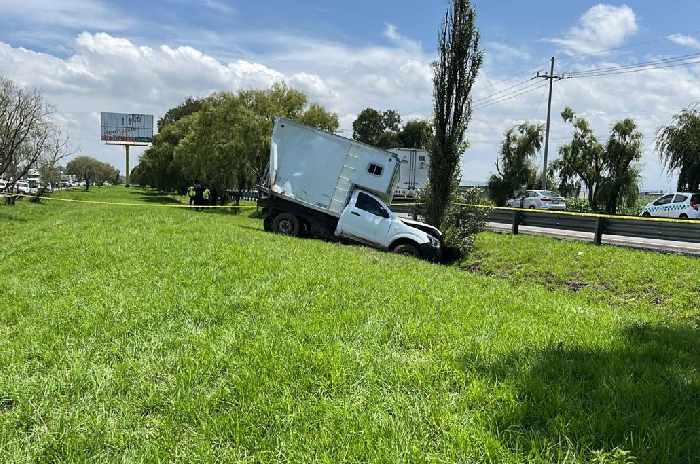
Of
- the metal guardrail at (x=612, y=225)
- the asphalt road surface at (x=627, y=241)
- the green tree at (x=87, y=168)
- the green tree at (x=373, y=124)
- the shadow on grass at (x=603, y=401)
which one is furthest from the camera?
the green tree at (x=87, y=168)

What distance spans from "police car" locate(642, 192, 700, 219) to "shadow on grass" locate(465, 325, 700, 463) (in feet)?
72.8

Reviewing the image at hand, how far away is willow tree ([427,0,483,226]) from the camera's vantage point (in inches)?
609

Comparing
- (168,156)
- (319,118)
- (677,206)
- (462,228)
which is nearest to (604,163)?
(677,206)

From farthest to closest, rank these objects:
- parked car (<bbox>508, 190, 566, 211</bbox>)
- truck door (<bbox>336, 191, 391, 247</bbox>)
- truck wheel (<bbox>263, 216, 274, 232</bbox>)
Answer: parked car (<bbox>508, 190, 566, 211</bbox>)
truck wheel (<bbox>263, 216, 274, 232</bbox>)
truck door (<bbox>336, 191, 391, 247</bbox>)

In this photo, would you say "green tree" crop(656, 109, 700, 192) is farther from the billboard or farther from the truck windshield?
the billboard

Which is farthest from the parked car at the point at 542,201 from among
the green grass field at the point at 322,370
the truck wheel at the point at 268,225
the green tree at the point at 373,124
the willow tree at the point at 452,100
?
the green tree at the point at 373,124

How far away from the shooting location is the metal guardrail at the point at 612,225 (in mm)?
12469

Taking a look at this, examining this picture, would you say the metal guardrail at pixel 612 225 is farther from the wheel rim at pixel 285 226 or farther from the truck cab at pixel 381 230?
the wheel rim at pixel 285 226

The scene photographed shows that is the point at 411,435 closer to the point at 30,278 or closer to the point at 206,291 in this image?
the point at 206,291

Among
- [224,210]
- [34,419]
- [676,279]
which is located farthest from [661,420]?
[224,210]

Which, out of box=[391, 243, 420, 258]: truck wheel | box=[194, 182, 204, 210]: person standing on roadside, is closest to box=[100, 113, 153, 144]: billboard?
box=[194, 182, 204, 210]: person standing on roadside

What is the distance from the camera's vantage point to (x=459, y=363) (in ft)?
13.6

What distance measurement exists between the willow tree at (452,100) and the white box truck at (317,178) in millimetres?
1416

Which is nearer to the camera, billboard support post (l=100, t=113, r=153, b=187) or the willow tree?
the willow tree
